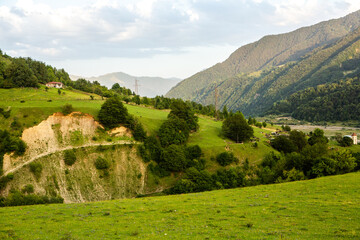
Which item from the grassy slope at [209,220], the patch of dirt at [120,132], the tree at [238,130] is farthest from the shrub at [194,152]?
the grassy slope at [209,220]

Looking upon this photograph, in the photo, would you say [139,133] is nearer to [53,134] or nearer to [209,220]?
[53,134]

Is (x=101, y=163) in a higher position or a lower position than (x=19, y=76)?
lower

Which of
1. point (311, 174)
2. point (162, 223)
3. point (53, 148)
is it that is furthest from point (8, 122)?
point (311, 174)

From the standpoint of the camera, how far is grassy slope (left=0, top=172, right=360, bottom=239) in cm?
1867

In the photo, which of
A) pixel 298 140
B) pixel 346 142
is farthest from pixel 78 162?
pixel 346 142

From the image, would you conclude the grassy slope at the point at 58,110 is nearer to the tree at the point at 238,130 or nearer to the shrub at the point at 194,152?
the shrub at the point at 194,152

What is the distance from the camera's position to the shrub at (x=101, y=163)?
2571 inches

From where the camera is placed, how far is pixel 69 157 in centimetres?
6391

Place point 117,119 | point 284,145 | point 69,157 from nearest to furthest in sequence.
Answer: point 69,157
point 117,119
point 284,145

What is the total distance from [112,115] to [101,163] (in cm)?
1702

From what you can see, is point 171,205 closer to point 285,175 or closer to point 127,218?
point 127,218

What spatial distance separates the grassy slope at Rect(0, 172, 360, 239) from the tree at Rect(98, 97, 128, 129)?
152 ft

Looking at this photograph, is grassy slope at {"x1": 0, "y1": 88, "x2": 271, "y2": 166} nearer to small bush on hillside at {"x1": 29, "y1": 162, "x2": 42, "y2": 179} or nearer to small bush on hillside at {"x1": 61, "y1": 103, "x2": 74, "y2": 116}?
small bush on hillside at {"x1": 61, "y1": 103, "x2": 74, "y2": 116}

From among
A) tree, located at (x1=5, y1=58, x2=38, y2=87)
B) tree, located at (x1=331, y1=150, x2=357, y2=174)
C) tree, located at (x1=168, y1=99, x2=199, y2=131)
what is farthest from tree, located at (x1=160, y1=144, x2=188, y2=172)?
tree, located at (x1=5, y1=58, x2=38, y2=87)
